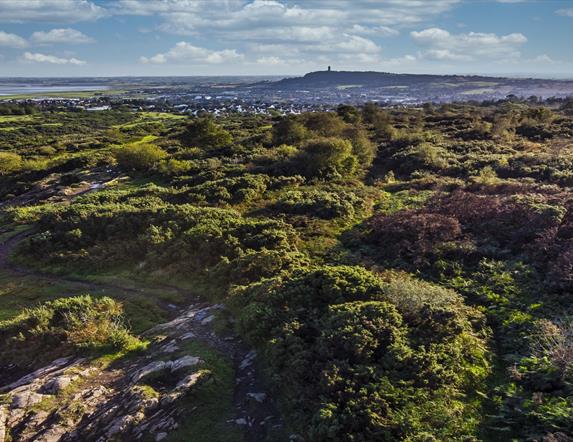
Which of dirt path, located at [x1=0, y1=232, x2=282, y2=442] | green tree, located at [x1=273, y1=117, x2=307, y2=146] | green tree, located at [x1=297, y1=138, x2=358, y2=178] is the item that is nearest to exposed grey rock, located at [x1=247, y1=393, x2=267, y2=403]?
dirt path, located at [x1=0, y1=232, x2=282, y2=442]

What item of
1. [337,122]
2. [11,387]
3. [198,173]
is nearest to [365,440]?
[11,387]

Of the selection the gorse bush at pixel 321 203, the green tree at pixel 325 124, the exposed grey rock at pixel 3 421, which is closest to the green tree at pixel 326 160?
the gorse bush at pixel 321 203

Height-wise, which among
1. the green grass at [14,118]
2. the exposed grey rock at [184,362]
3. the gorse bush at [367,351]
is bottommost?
the exposed grey rock at [184,362]

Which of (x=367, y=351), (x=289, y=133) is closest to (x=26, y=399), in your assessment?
(x=367, y=351)

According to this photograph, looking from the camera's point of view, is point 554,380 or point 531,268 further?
point 531,268

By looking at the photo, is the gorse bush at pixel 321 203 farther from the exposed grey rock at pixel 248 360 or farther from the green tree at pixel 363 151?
the exposed grey rock at pixel 248 360

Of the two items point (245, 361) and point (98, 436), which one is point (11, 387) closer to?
point (98, 436)

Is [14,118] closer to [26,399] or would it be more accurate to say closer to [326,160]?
[326,160]
